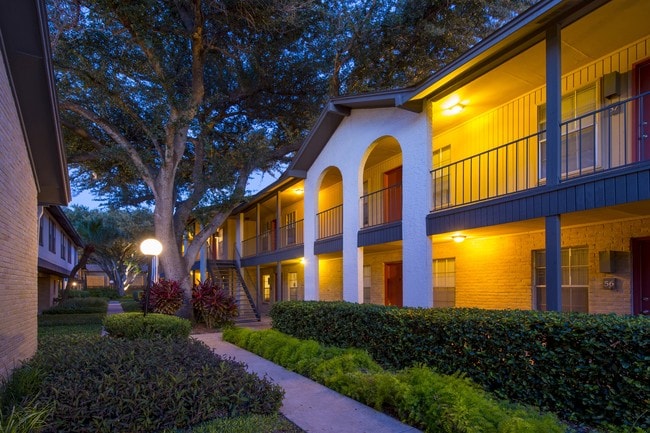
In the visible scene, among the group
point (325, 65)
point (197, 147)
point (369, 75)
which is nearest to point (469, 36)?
point (369, 75)

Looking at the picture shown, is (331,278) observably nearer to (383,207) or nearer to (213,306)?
(213,306)

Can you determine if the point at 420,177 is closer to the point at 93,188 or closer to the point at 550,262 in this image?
the point at 550,262

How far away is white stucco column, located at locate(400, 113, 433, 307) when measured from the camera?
32.7ft

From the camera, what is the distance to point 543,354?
5395 millimetres

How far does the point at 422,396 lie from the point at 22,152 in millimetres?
6979

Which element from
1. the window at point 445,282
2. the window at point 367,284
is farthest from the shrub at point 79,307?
the window at point 445,282

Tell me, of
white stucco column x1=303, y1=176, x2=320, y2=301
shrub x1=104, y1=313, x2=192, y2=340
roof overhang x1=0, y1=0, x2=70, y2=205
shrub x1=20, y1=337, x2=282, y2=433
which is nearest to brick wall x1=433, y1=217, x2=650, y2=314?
white stucco column x1=303, y1=176, x2=320, y2=301

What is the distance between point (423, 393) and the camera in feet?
17.1

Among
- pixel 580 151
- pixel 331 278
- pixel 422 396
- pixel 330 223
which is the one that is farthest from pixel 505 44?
pixel 331 278

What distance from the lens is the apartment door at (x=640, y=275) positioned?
7.94 m

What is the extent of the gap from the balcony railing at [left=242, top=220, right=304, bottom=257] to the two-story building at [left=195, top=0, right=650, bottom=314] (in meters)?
3.56

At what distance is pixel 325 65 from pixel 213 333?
37.5 ft

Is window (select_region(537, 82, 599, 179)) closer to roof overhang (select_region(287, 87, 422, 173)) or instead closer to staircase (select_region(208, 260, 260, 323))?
roof overhang (select_region(287, 87, 422, 173))

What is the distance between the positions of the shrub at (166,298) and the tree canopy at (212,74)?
0.92 meters
